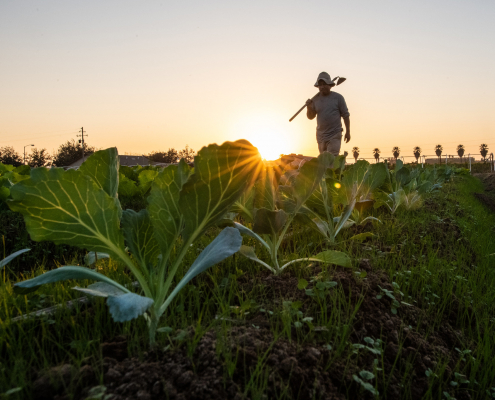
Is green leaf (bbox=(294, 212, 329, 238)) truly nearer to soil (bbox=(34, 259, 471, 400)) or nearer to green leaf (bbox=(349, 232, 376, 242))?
green leaf (bbox=(349, 232, 376, 242))

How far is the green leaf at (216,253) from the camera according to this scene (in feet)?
3.90

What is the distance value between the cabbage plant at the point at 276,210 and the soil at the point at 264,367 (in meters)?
0.37

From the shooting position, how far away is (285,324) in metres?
1.22

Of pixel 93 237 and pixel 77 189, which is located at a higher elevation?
pixel 77 189

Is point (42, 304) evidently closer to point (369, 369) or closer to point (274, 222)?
point (274, 222)

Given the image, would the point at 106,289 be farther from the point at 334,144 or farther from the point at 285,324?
the point at 334,144

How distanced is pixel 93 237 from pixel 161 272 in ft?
0.81

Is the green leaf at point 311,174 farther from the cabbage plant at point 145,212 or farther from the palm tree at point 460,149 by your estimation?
the palm tree at point 460,149

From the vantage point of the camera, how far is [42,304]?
1.45 m

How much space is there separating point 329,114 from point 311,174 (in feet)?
19.2

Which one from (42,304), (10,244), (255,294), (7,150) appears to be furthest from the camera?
(7,150)

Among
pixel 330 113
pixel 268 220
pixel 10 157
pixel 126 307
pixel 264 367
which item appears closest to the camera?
pixel 126 307

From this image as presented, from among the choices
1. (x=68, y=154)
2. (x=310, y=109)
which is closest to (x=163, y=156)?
(x=68, y=154)

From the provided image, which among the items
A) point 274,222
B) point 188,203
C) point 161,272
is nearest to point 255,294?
point 274,222
